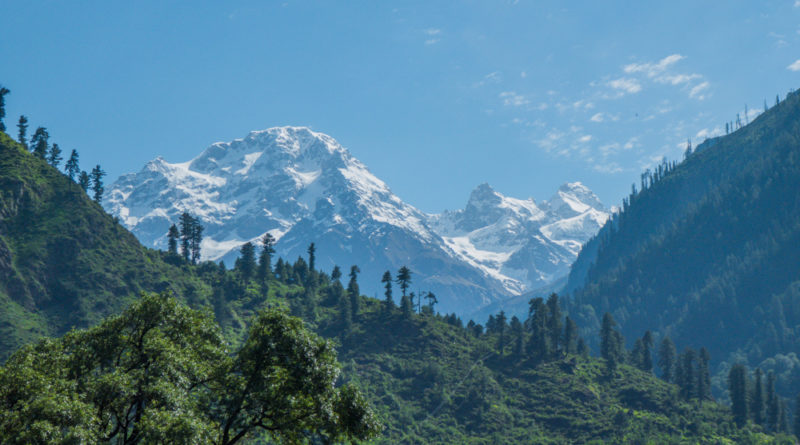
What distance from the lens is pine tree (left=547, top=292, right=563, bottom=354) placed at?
17812 centimetres

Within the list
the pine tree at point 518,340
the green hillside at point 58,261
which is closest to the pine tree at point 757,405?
the pine tree at point 518,340

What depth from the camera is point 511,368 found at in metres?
163

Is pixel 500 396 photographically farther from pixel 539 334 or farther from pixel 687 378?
pixel 687 378

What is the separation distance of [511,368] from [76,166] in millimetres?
146687

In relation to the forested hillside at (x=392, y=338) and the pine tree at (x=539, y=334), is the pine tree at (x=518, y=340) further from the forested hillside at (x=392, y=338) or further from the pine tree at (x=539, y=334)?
the pine tree at (x=539, y=334)

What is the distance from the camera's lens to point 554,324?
592ft

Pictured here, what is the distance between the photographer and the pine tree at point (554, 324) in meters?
178

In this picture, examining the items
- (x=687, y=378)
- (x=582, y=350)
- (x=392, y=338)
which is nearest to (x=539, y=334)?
(x=582, y=350)

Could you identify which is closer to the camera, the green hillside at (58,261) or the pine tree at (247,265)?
the green hillside at (58,261)

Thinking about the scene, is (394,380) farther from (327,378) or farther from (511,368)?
(327,378)

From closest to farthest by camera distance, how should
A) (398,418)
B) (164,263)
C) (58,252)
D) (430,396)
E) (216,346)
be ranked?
(216,346) → (398,418) → (430,396) → (58,252) → (164,263)

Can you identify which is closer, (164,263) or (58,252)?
(58,252)

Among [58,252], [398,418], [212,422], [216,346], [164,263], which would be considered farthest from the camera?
[164,263]

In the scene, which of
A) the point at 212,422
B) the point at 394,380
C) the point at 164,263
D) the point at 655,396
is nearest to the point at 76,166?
the point at 164,263
